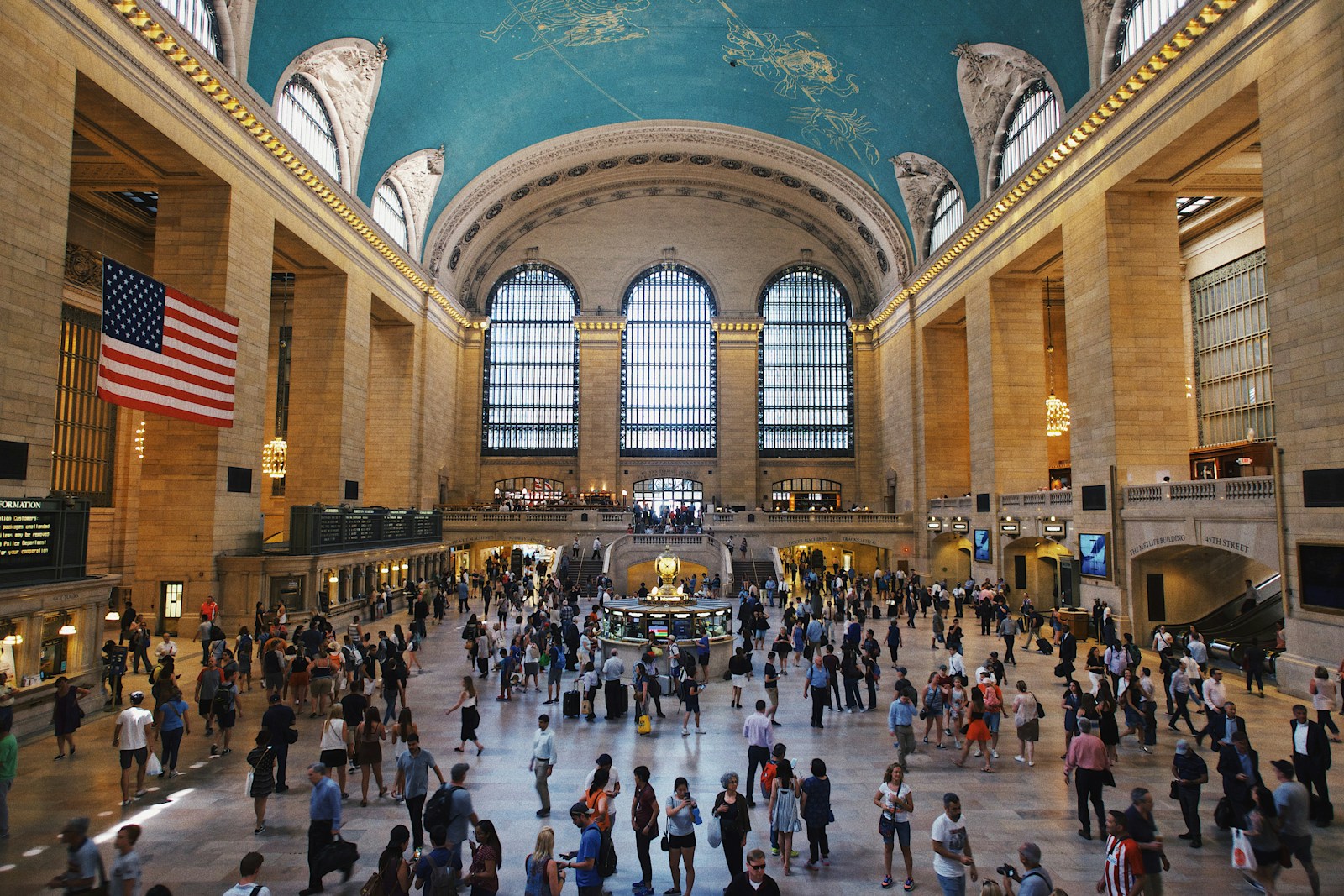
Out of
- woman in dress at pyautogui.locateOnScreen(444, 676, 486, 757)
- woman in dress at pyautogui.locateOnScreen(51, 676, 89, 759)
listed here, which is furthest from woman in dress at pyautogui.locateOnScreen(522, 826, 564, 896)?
woman in dress at pyautogui.locateOnScreen(51, 676, 89, 759)

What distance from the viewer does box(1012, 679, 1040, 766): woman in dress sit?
980 centimetres

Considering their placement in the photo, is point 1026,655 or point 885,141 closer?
point 1026,655

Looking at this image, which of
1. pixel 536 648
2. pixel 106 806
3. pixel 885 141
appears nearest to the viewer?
pixel 106 806

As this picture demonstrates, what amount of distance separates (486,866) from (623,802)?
12.2 feet

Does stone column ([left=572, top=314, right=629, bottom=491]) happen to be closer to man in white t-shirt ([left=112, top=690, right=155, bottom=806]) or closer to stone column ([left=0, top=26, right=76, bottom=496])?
stone column ([left=0, top=26, right=76, bottom=496])

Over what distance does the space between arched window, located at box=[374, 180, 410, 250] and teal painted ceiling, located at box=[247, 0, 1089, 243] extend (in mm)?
1657

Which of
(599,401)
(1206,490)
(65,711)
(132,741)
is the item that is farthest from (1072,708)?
(599,401)

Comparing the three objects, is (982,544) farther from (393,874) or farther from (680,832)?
(393,874)

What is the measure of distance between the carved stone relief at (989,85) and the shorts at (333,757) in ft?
77.5

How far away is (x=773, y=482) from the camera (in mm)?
43031

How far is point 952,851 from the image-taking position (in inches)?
227

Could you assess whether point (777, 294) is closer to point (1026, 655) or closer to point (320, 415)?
point (320, 415)

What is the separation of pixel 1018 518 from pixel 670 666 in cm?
1602

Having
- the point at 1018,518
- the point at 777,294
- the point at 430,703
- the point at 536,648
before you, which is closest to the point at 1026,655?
the point at 1018,518
